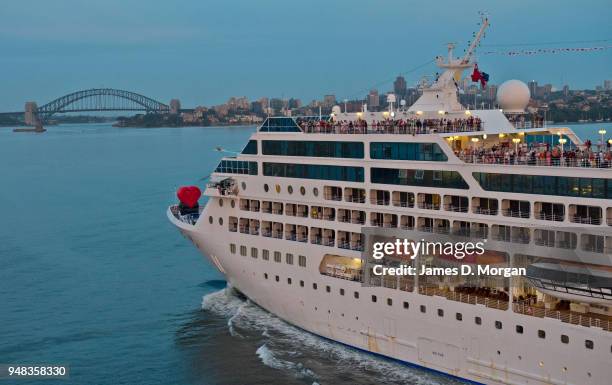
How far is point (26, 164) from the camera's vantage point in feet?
313

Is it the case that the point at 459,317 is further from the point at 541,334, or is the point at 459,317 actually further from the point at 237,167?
the point at 237,167

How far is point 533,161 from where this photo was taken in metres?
17.7

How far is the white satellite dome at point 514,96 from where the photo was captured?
76.8ft

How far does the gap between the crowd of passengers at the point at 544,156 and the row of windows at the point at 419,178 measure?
61cm

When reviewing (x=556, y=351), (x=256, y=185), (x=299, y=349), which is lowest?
(x=299, y=349)

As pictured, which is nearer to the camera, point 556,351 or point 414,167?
point 556,351

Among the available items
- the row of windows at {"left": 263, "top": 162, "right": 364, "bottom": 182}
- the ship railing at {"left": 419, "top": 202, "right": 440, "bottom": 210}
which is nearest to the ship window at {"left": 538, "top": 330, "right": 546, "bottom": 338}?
the ship railing at {"left": 419, "top": 202, "right": 440, "bottom": 210}

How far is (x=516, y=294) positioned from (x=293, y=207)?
7.45 metres

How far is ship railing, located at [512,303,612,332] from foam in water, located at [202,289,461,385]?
118 inches

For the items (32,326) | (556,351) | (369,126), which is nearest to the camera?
(556,351)

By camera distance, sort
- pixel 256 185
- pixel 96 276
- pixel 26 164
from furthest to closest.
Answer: pixel 26 164, pixel 96 276, pixel 256 185

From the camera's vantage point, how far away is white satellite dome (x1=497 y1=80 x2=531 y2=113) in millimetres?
23406

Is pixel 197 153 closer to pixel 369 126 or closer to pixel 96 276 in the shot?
pixel 96 276

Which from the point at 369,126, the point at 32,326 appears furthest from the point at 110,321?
the point at 369,126
